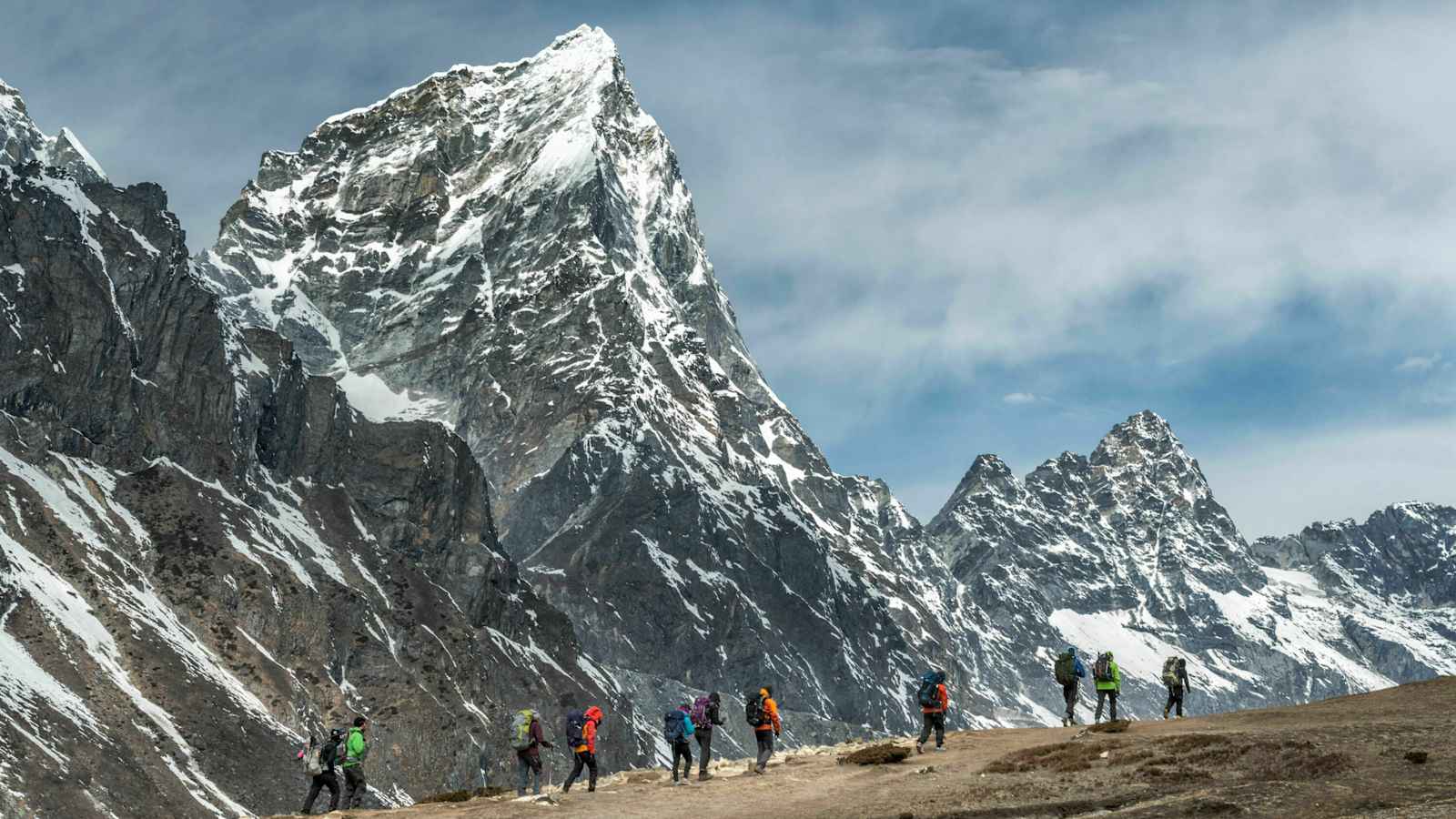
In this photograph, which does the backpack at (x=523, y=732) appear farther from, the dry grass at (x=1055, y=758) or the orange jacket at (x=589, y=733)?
the dry grass at (x=1055, y=758)

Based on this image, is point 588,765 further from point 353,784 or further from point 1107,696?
point 1107,696

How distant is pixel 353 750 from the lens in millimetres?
44188

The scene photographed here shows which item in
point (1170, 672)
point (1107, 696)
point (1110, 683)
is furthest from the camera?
point (1170, 672)

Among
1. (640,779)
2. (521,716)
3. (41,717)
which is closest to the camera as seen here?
(521,716)

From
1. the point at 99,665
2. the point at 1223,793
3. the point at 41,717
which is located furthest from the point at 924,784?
the point at 99,665

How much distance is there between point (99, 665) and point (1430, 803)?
176m

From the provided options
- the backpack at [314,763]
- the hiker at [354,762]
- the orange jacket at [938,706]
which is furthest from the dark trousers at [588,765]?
the orange jacket at [938,706]

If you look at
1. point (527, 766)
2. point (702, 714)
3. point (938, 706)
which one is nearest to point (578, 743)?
point (527, 766)

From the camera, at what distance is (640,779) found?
5034 cm

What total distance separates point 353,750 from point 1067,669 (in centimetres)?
2606

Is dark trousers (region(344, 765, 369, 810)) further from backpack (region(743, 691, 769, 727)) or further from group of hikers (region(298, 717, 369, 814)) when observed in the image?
backpack (region(743, 691, 769, 727))

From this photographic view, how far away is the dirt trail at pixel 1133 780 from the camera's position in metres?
33.0

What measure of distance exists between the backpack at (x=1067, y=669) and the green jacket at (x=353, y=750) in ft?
82.9

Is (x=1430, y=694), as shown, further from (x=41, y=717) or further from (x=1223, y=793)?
(x=41, y=717)
